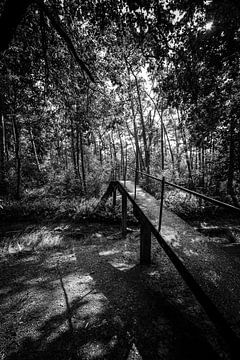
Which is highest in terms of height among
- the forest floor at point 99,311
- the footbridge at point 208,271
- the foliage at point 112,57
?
the foliage at point 112,57

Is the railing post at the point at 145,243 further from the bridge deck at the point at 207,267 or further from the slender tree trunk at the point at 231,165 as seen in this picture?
the slender tree trunk at the point at 231,165

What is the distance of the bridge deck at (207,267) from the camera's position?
198 cm

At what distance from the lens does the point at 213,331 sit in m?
2.65

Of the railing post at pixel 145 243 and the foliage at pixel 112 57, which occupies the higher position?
the foliage at pixel 112 57

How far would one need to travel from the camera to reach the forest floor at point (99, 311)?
7.93 ft

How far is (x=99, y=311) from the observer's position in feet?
10.3

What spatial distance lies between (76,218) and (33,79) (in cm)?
679

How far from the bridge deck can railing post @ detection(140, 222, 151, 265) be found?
730mm

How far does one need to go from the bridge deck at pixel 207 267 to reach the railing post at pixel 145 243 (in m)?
0.73

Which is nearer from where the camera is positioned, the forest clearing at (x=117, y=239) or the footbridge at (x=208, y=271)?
the footbridge at (x=208, y=271)

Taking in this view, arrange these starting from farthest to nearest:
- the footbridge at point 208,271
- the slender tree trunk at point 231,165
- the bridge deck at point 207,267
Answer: the slender tree trunk at point 231,165 → the bridge deck at point 207,267 → the footbridge at point 208,271

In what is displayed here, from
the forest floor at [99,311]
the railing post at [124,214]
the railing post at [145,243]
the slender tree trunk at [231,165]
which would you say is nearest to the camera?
the forest floor at [99,311]

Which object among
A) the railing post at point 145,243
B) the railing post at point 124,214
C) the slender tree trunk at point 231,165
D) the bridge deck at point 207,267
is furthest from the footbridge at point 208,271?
the slender tree trunk at point 231,165

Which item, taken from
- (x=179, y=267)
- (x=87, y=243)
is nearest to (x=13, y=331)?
(x=179, y=267)
